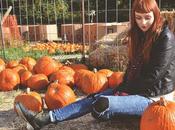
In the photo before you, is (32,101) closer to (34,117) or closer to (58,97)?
(58,97)

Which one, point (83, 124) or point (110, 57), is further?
point (110, 57)

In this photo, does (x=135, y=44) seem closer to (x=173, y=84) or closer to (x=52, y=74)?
(x=173, y=84)

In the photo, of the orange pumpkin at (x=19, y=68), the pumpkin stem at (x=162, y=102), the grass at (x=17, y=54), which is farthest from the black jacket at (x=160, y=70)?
the grass at (x=17, y=54)

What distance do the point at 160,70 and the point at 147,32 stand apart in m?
0.37

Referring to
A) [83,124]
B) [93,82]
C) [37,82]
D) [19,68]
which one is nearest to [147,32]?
[83,124]

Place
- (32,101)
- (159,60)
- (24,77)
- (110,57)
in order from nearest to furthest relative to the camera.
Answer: (159,60)
(32,101)
(24,77)
(110,57)

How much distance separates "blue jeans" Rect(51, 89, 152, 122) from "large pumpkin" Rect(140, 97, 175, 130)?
29cm

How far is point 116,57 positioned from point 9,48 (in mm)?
3047

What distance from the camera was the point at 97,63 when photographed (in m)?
6.81

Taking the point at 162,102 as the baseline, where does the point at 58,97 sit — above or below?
below

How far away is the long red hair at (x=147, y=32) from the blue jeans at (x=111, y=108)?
1.31 feet

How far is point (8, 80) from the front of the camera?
5777mm

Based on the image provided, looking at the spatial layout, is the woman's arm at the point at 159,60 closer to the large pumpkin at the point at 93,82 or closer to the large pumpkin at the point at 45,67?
the large pumpkin at the point at 93,82

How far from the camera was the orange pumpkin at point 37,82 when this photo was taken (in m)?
5.78
